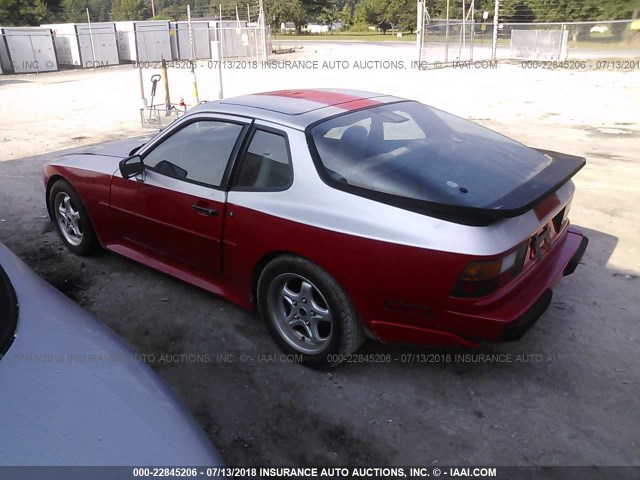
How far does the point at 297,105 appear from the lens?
343 centimetres

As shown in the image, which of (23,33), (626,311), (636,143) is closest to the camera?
(626,311)

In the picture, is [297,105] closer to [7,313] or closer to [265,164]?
[265,164]

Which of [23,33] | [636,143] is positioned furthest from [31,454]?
[23,33]

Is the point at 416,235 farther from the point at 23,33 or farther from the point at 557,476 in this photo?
the point at 23,33

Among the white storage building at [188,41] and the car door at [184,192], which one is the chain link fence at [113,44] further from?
the car door at [184,192]

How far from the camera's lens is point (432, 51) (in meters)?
24.4

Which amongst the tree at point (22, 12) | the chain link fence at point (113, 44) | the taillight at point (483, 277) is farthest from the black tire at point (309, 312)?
the tree at point (22, 12)

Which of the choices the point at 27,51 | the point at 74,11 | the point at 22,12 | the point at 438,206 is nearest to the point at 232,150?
the point at 438,206

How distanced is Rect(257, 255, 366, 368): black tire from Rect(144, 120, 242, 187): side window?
75 cm

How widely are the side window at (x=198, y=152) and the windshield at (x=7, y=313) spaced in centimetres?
141

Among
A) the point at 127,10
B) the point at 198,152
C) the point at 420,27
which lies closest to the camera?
the point at 198,152

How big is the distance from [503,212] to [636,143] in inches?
308

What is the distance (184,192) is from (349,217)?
129 cm

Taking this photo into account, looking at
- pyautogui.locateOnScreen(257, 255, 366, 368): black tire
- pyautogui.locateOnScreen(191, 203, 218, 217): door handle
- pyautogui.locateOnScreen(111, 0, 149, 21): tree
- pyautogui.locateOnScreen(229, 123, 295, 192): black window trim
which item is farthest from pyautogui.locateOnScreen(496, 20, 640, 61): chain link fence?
pyautogui.locateOnScreen(111, 0, 149, 21): tree
